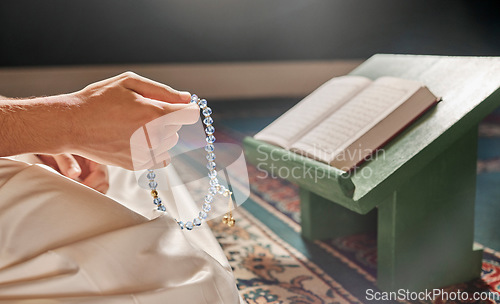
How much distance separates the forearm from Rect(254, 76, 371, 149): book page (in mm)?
827

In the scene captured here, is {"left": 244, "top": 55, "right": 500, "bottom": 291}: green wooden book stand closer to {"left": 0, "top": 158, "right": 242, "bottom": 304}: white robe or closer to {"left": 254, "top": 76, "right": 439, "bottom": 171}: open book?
{"left": 254, "top": 76, "right": 439, "bottom": 171}: open book

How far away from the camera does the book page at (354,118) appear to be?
1.30 meters

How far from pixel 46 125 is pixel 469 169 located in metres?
1.05

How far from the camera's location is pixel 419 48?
5988mm

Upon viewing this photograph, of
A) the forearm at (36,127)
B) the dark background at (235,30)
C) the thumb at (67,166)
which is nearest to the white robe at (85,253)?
the forearm at (36,127)

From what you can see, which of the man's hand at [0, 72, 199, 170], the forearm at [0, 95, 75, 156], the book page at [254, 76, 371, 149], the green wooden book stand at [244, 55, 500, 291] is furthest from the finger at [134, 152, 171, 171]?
the book page at [254, 76, 371, 149]

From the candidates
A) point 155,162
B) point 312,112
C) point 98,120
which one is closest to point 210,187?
point 155,162

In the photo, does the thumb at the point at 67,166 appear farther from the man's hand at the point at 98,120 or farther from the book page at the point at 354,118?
the book page at the point at 354,118

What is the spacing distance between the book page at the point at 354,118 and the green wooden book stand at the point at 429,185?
0.16ft

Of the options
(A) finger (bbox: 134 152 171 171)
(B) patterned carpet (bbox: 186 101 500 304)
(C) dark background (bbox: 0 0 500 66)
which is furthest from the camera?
(C) dark background (bbox: 0 0 500 66)

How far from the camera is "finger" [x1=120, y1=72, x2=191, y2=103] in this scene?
77 cm

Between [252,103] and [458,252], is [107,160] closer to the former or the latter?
[458,252]

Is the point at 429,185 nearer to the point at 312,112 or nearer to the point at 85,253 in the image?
the point at 312,112

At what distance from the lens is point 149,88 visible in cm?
78
